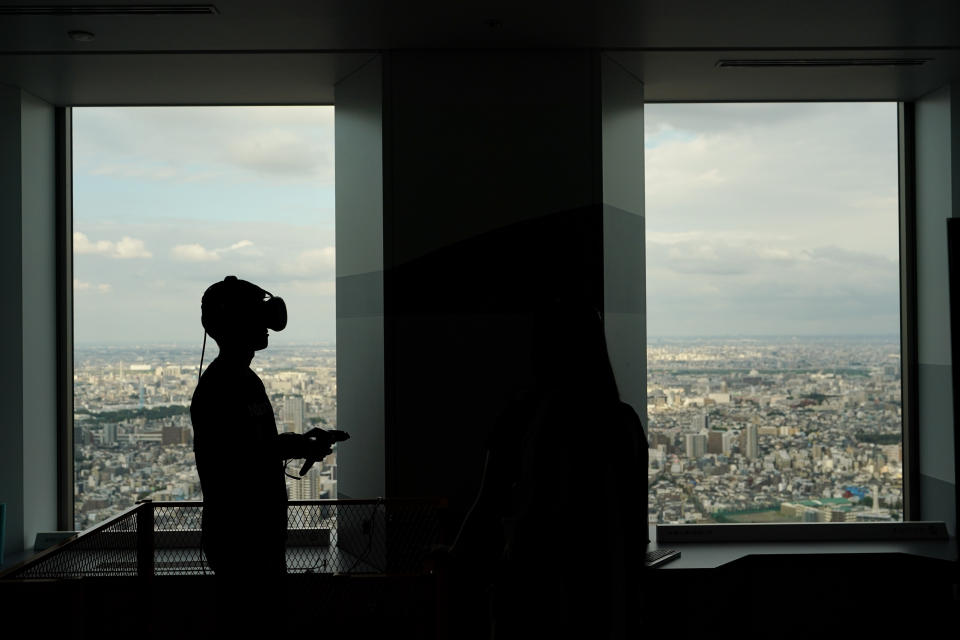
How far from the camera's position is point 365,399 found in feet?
11.6

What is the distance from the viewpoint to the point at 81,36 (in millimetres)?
3100

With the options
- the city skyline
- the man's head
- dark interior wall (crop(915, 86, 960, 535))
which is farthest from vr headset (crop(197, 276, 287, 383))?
dark interior wall (crop(915, 86, 960, 535))

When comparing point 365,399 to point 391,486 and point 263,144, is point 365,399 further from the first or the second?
point 263,144

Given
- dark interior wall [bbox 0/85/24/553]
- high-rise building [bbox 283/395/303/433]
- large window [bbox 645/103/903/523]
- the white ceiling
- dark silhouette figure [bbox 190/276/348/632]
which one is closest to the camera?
dark silhouette figure [bbox 190/276/348/632]

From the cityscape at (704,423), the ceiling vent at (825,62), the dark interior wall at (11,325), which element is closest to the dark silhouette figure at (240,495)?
the cityscape at (704,423)

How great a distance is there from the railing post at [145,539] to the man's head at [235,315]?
26.8 inches

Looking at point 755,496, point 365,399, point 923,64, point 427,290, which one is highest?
point 923,64

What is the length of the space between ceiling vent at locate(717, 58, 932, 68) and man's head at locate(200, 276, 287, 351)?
93.8 inches

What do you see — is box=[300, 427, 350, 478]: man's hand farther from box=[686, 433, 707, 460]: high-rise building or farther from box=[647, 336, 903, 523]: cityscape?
box=[686, 433, 707, 460]: high-rise building

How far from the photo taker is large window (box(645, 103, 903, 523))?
13.2 ft

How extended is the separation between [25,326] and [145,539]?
1.81 meters

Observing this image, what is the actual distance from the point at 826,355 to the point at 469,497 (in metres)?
2.12

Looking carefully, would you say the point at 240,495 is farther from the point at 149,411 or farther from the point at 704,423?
the point at 704,423

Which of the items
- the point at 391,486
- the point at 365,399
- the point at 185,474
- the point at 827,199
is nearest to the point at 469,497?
the point at 391,486
